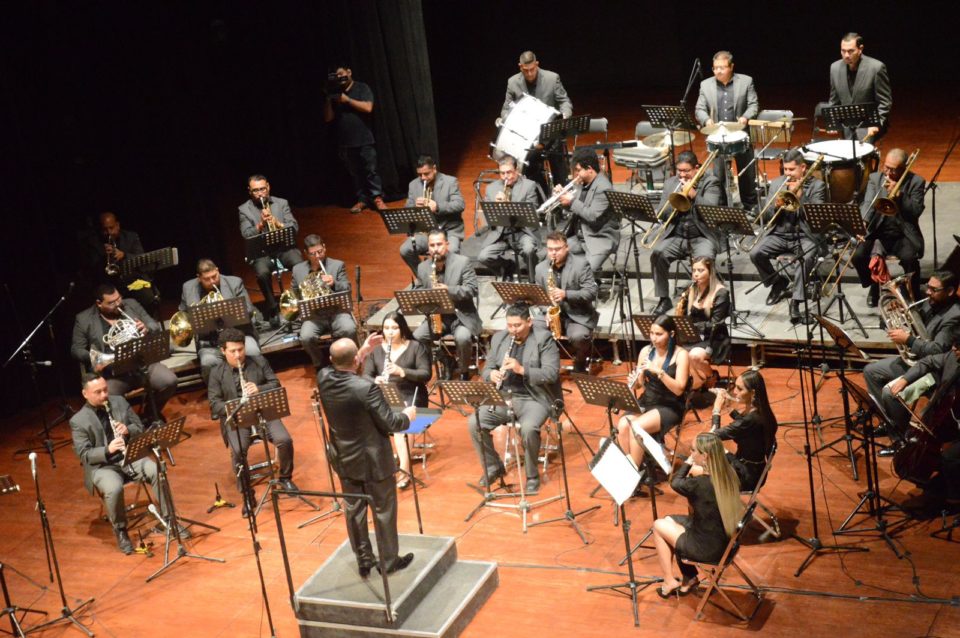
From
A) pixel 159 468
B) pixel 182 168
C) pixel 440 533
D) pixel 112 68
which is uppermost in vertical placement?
pixel 112 68

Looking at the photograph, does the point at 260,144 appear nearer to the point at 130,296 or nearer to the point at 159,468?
the point at 130,296

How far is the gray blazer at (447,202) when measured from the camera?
36.7 feet

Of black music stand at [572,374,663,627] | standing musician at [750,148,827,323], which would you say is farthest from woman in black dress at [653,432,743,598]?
standing musician at [750,148,827,323]

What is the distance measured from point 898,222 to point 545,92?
4.29 metres

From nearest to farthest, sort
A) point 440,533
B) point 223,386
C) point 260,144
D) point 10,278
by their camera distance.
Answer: point 440,533
point 223,386
point 10,278
point 260,144

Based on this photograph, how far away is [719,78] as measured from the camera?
36.9 feet

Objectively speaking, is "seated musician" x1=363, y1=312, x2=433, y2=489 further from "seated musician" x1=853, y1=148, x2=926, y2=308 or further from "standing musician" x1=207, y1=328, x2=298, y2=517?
"seated musician" x1=853, y1=148, x2=926, y2=308

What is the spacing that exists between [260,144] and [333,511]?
862 cm

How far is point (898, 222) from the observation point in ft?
30.8

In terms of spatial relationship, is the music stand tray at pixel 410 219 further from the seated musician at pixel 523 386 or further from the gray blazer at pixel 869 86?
the gray blazer at pixel 869 86

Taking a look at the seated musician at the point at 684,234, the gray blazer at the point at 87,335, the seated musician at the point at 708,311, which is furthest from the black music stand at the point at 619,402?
the gray blazer at the point at 87,335

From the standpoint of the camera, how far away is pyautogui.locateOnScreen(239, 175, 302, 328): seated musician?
11.1m

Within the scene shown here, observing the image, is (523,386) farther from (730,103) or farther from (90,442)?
(730,103)

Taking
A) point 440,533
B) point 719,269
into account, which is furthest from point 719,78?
point 440,533
